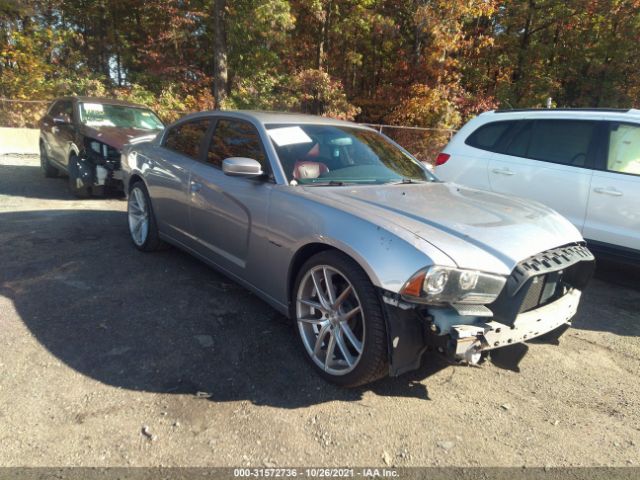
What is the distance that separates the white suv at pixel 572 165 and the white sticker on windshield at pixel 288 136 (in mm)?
2874

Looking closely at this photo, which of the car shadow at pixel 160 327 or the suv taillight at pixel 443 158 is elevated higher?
the suv taillight at pixel 443 158

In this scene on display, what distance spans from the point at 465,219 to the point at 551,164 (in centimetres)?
296

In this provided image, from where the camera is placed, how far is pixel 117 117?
8.37 m

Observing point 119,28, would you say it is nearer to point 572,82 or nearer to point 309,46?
point 309,46

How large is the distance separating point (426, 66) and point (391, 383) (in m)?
16.6

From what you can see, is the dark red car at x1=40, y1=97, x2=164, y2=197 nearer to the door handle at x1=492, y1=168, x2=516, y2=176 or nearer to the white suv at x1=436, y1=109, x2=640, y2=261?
the white suv at x1=436, y1=109, x2=640, y2=261

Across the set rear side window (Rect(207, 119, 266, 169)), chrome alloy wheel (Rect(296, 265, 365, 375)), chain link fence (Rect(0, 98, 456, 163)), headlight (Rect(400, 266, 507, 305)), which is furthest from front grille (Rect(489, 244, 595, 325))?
chain link fence (Rect(0, 98, 456, 163))

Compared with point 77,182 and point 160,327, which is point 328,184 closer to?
point 160,327

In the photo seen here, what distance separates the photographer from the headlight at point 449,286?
2293mm

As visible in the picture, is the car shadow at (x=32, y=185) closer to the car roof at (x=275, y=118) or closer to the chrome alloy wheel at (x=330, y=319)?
the car roof at (x=275, y=118)

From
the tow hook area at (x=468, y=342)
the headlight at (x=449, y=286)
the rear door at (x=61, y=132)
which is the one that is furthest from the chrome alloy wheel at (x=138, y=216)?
the tow hook area at (x=468, y=342)

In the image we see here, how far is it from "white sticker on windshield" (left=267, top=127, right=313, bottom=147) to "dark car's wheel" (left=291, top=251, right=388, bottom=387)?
3.72ft

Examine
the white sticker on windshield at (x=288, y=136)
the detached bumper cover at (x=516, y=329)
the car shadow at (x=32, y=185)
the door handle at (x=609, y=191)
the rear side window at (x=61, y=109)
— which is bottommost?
the car shadow at (x=32, y=185)

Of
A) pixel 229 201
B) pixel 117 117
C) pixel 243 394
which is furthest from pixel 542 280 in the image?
pixel 117 117
